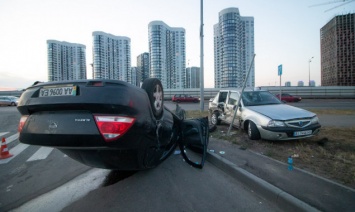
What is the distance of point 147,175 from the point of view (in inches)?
142

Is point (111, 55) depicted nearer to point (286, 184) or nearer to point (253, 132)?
point (253, 132)

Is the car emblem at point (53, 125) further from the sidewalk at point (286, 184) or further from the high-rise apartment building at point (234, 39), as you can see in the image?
the high-rise apartment building at point (234, 39)

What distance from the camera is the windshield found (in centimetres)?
664

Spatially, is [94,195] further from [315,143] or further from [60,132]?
[315,143]

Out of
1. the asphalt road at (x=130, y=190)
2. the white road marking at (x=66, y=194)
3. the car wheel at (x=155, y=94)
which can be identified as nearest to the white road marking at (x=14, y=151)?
the asphalt road at (x=130, y=190)

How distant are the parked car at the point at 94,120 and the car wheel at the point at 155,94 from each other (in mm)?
36

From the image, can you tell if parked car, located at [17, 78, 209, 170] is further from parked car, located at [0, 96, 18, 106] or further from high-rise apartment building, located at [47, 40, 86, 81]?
parked car, located at [0, 96, 18, 106]

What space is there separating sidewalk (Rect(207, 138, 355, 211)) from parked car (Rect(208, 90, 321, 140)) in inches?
43.9

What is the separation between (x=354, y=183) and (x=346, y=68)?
258 feet

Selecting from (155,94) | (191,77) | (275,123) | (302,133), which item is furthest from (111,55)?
(191,77)

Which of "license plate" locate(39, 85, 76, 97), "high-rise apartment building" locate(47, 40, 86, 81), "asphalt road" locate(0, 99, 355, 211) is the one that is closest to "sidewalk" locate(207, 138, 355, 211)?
"asphalt road" locate(0, 99, 355, 211)

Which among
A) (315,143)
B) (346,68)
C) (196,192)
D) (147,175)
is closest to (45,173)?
(147,175)

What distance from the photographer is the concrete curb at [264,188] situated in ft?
8.16

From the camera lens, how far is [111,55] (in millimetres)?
18078
